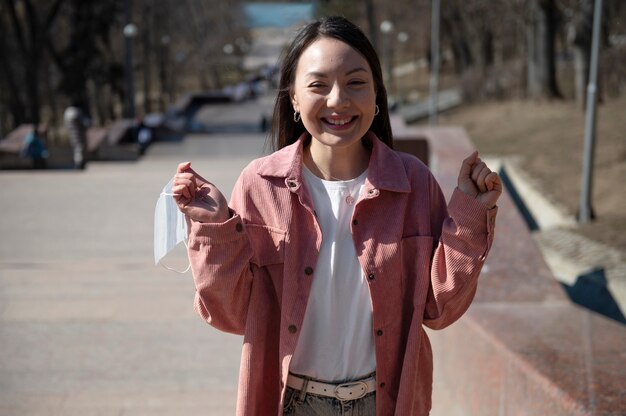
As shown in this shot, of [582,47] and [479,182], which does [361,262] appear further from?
[582,47]

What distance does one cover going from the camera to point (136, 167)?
23.2 m

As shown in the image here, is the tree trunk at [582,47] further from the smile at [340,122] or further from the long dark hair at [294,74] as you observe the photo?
the smile at [340,122]

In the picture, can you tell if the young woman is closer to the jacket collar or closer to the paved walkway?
the jacket collar

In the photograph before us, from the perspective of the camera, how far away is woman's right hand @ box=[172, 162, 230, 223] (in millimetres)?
2527

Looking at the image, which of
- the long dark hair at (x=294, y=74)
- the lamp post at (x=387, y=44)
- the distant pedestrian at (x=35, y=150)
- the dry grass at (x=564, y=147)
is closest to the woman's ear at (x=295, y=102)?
the long dark hair at (x=294, y=74)

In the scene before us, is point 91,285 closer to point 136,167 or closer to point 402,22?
point 136,167

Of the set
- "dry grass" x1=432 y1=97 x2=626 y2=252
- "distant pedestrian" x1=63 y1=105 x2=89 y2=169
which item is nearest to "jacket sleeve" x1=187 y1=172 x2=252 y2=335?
"dry grass" x1=432 y1=97 x2=626 y2=252

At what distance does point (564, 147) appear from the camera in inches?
891

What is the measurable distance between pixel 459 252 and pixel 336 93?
52cm

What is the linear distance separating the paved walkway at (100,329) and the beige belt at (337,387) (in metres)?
2.95

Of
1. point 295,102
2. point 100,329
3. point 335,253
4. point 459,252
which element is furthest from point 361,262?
point 100,329

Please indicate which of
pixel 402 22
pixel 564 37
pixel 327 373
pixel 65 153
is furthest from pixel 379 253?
pixel 402 22

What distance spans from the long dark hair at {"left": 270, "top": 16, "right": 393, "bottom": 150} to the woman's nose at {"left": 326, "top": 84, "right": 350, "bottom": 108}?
125mm

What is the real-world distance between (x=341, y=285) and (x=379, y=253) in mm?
133
